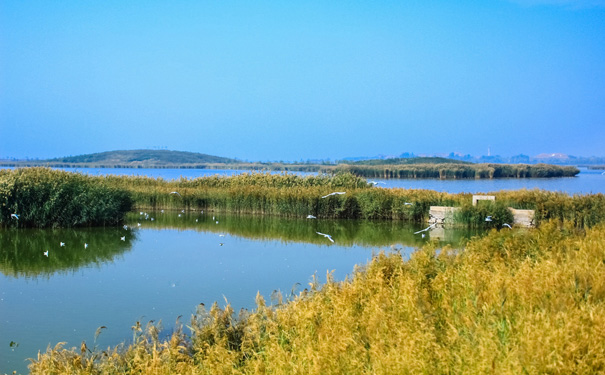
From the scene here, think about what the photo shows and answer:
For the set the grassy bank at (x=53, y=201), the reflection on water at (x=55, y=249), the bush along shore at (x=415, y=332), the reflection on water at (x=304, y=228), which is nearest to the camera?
the bush along shore at (x=415, y=332)

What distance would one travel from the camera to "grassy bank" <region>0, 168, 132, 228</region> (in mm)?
14969

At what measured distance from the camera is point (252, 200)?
811 inches

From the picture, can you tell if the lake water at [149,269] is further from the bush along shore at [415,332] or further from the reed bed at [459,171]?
the reed bed at [459,171]

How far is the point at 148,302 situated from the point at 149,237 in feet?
22.9

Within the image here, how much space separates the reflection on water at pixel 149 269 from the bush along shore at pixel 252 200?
84cm

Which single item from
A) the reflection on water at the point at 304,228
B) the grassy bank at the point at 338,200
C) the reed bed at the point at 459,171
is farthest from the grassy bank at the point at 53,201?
the reed bed at the point at 459,171

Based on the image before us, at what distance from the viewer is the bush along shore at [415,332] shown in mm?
3379

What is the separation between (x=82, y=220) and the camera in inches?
614

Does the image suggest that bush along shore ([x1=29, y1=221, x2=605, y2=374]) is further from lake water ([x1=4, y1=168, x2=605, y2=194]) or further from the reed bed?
the reed bed

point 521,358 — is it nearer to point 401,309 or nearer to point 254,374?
point 401,309

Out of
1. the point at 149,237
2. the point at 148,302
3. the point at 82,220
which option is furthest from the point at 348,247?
the point at 82,220

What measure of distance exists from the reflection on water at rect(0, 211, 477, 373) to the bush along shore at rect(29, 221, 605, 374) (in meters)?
1.34

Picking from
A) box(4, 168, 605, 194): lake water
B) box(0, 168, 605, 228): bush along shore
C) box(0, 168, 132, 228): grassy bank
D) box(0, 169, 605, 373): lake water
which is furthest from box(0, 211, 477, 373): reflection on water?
box(4, 168, 605, 194): lake water

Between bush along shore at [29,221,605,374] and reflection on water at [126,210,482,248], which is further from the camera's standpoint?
reflection on water at [126,210,482,248]
